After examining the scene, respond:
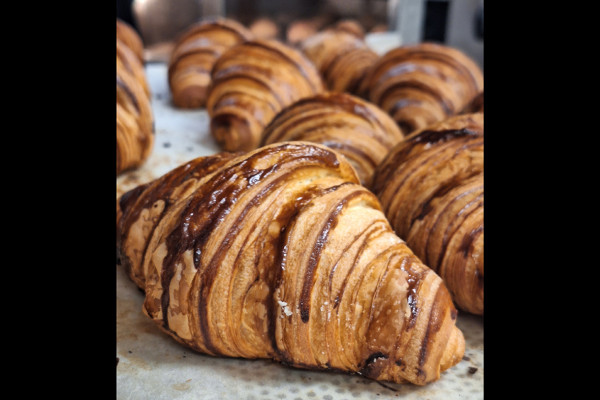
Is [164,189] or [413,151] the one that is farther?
[413,151]

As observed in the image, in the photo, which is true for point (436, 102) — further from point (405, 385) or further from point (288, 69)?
point (405, 385)

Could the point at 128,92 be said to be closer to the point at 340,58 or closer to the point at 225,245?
the point at 225,245

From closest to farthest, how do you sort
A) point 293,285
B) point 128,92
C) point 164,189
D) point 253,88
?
1. point 293,285
2. point 164,189
3. point 128,92
4. point 253,88

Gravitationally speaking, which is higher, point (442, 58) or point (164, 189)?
point (442, 58)

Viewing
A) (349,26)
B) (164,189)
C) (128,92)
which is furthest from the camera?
(349,26)

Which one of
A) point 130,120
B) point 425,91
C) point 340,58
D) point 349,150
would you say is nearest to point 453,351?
point 349,150

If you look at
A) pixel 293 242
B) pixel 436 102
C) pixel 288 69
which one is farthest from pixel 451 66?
pixel 293 242

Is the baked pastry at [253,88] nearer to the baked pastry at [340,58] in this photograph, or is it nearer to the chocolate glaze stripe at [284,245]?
the baked pastry at [340,58]

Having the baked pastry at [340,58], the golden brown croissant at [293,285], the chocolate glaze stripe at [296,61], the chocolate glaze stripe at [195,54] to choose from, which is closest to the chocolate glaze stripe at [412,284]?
the golden brown croissant at [293,285]
